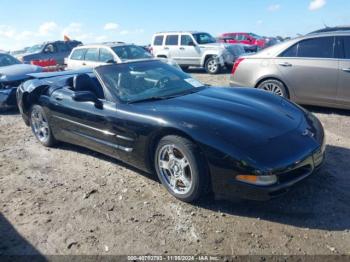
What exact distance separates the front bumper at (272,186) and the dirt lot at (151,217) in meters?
0.19

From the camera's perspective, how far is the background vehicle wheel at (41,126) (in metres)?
5.69

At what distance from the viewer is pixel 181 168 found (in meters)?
3.62

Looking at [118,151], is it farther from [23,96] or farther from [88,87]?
[23,96]

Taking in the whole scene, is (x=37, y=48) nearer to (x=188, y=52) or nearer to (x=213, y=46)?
(x=188, y=52)

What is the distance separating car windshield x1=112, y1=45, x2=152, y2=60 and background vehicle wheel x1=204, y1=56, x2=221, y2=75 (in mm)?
3536

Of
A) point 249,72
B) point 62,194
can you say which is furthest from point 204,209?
point 249,72

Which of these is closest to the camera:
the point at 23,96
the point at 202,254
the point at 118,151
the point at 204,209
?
the point at 202,254

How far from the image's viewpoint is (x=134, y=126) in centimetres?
394

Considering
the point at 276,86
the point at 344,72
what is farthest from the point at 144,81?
the point at 344,72

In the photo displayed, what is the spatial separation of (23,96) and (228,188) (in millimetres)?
4165

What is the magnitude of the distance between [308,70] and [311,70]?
0.05 meters

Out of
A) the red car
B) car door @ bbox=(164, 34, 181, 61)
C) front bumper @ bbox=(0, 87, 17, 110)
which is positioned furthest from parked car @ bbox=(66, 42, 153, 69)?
the red car

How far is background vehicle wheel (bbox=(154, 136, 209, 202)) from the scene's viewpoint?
3.40 metres

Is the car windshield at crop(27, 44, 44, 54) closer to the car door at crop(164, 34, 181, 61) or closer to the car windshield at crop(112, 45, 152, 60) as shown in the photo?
the car door at crop(164, 34, 181, 61)
